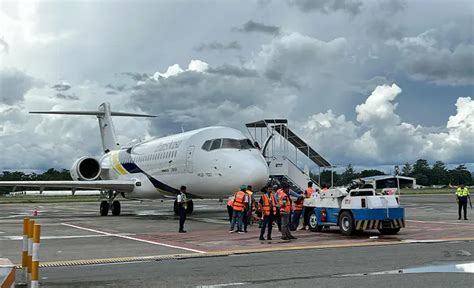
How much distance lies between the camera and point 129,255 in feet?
42.8

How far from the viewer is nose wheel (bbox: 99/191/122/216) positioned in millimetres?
30516

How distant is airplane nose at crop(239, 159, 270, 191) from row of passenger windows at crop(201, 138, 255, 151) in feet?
4.85

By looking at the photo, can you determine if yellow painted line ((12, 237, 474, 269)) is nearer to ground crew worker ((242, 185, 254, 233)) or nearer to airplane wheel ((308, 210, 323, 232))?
airplane wheel ((308, 210, 323, 232))

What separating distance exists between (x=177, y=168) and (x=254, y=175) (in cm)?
502

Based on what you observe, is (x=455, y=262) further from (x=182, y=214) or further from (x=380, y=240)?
(x=182, y=214)

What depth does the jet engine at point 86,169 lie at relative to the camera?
3309 centimetres

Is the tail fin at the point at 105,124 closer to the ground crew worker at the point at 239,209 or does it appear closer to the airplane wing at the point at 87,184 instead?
the airplane wing at the point at 87,184

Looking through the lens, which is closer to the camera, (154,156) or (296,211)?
(296,211)

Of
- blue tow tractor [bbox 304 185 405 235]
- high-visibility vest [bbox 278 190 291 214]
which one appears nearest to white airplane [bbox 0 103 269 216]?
blue tow tractor [bbox 304 185 405 235]

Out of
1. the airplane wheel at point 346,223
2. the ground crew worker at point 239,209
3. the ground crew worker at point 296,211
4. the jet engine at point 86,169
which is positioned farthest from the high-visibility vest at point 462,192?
the jet engine at point 86,169

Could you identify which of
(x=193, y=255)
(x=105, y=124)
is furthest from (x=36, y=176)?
(x=193, y=255)

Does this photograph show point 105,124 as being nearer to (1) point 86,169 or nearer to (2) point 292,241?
(1) point 86,169

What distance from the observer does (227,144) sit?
23.4 m

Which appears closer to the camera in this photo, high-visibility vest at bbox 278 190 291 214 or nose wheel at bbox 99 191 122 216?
high-visibility vest at bbox 278 190 291 214
